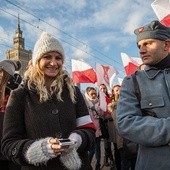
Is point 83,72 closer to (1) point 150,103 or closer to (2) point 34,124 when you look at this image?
(2) point 34,124

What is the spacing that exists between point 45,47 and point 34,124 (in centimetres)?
58

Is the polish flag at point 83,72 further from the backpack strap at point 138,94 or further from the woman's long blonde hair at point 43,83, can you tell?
the backpack strap at point 138,94

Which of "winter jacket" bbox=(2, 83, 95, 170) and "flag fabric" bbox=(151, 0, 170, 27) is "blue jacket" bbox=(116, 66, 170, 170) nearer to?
"winter jacket" bbox=(2, 83, 95, 170)

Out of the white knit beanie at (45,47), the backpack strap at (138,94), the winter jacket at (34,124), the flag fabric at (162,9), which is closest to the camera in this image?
the backpack strap at (138,94)

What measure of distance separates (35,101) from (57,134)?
0.29 metres

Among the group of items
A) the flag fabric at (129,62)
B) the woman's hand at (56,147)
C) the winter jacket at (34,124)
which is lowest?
the woman's hand at (56,147)

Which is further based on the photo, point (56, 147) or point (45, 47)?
point (45, 47)

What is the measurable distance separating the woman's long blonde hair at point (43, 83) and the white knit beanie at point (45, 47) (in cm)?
9

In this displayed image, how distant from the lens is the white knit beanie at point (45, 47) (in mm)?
2352

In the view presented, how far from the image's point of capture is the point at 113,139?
249 inches

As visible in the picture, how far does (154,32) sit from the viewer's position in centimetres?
222

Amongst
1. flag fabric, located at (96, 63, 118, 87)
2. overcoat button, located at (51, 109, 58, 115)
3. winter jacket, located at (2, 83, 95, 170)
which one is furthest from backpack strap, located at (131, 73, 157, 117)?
flag fabric, located at (96, 63, 118, 87)

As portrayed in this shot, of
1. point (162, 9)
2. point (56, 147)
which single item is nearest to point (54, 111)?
point (56, 147)

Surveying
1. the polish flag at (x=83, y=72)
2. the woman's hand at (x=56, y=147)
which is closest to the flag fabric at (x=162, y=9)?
the woman's hand at (x=56, y=147)
